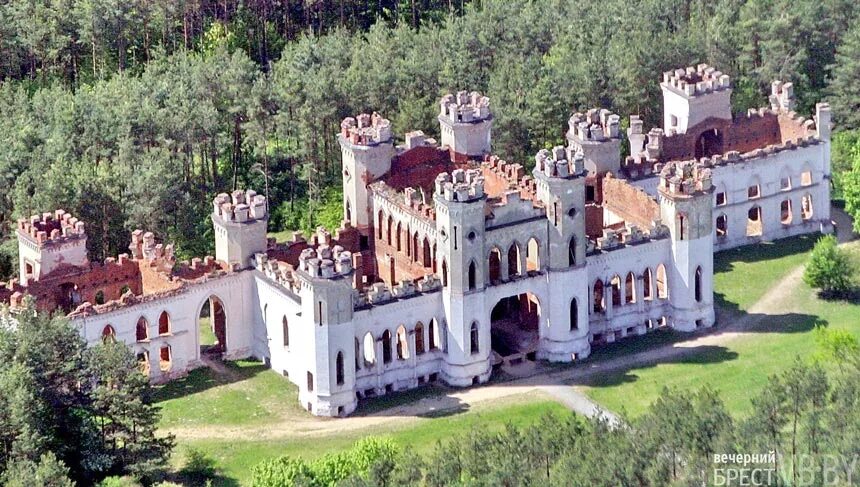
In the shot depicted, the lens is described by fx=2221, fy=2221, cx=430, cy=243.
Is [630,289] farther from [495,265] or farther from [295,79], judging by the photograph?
[295,79]

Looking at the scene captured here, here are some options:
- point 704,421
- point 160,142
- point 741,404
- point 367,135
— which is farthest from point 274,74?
point 704,421

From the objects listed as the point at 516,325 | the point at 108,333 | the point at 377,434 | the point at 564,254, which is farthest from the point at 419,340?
the point at 108,333

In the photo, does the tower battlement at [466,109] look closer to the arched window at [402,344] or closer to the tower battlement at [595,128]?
the tower battlement at [595,128]

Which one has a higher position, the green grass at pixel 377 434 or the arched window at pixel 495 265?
the arched window at pixel 495 265

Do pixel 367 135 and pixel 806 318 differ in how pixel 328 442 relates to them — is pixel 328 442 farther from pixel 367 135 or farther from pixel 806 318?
pixel 806 318

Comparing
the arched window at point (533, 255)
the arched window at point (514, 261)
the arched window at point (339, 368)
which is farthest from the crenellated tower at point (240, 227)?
the arched window at point (533, 255)
